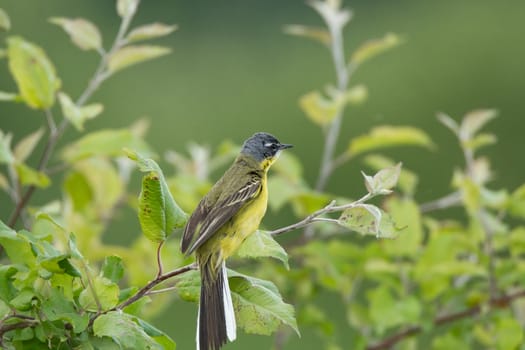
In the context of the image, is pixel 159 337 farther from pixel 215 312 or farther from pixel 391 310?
pixel 391 310

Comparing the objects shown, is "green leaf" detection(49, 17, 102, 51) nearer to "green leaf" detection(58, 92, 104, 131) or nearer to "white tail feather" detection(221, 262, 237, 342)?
"green leaf" detection(58, 92, 104, 131)

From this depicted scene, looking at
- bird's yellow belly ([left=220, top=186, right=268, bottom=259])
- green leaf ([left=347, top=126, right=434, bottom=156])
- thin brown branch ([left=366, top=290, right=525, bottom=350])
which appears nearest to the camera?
bird's yellow belly ([left=220, top=186, right=268, bottom=259])

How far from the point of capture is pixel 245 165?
2055 mm

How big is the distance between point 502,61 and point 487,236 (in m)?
7.33

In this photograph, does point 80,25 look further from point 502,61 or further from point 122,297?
point 502,61

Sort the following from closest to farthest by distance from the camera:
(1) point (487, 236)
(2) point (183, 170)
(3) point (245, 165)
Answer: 1. (3) point (245, 165)
2. (1) point (487, 236)
3. (2) point (183, 170)

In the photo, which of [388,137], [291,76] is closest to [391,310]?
[388,137]

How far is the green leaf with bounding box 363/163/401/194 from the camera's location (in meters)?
1.53

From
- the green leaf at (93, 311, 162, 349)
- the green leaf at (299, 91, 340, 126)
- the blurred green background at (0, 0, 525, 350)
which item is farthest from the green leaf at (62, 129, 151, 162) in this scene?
the blurred green background at (0, 0, 525, 350)

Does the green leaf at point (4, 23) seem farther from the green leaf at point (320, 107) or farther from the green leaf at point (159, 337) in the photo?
the green leaf at point (320, 107)

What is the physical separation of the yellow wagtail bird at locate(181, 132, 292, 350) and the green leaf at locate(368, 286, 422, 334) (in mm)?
567

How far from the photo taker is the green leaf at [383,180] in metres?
1.53

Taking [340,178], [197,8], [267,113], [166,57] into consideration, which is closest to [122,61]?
[340,178]

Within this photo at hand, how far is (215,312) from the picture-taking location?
1.55 meters
